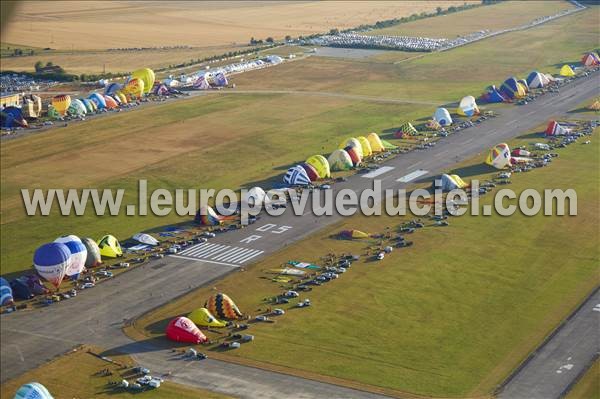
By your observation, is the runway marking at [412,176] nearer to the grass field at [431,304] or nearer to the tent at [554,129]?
the grass field at [431,304]

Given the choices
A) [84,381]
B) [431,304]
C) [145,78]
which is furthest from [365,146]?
[84,381]

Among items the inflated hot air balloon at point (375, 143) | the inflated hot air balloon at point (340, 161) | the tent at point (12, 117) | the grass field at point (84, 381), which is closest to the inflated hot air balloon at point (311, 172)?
the inflated hot air balloon at point (340, 161)

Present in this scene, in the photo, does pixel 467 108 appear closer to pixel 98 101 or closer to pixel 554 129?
pixel 554 129

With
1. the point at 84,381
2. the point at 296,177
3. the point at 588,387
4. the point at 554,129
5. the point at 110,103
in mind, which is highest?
the point at 110,103

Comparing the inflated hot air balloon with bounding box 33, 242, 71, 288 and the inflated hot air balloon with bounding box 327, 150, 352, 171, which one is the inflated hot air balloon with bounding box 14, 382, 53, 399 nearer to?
the inflated hot air balloon with bounding box 33, 242, 71, 288

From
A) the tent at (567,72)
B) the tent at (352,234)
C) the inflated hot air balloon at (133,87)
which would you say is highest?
the inflated hot air balloon at (133,87)

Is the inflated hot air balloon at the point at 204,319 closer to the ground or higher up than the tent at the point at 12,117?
closer to the ground

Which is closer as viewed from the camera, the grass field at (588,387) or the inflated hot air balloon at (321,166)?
the grass field at (588,387)
